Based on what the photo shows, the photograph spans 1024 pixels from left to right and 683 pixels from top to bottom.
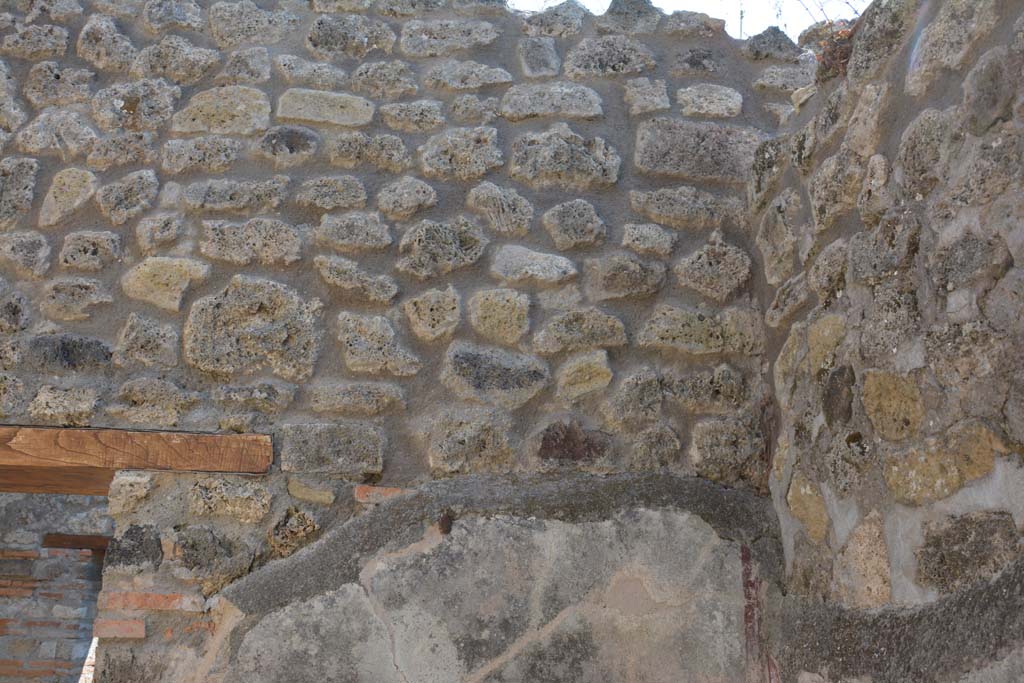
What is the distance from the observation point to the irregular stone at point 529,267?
99.0 inches

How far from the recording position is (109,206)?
2.59 metres

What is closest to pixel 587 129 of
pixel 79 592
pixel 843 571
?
pixel 843 571

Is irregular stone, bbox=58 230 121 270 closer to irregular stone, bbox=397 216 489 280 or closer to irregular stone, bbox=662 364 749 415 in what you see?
irregular stone, bbox=397 216 489 280

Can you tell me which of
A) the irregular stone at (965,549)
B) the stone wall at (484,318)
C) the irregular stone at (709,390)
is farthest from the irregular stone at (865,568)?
the irregular stone at (709,390)

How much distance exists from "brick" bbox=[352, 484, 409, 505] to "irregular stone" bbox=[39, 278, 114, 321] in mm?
753

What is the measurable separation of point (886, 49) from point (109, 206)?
5.94 feet

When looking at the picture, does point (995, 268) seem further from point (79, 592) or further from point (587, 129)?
point (79, 592)

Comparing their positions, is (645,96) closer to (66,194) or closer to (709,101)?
(709,101)

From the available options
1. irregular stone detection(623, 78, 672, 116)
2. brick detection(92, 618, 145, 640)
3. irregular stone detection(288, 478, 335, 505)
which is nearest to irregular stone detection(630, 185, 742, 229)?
irregular stone detection(623, 78, 672, 116)

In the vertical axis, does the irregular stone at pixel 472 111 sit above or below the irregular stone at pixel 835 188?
above

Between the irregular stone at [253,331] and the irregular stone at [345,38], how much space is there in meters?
0.69

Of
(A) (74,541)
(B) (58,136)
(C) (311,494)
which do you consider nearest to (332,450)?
(C) (311,494)

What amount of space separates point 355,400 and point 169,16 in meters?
1.20

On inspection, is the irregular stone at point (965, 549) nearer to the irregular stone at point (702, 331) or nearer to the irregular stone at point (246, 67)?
the irregular stone at point (702, 331)
